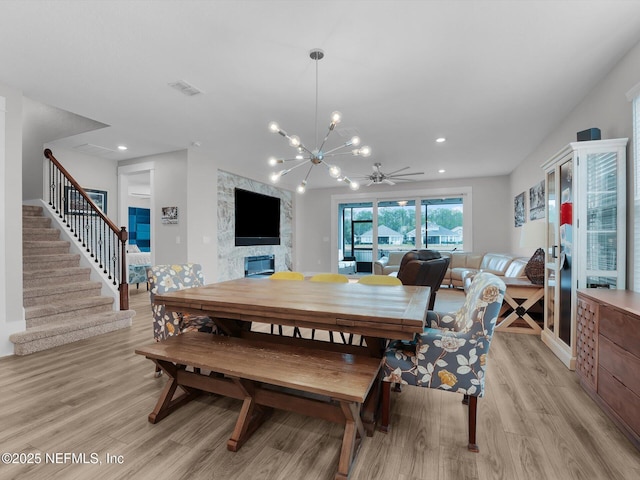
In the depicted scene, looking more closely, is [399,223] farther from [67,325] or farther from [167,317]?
[67,325]

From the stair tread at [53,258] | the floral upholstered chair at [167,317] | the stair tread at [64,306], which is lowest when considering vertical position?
the stair tread at [64,306]

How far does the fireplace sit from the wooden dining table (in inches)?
165

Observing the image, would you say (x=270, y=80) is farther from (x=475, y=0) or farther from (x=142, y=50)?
(x=475, y=0)

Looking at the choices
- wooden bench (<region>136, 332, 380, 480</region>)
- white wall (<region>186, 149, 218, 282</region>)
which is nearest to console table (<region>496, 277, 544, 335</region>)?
wooden bench (<region>136, 332, 380, 480</region>)

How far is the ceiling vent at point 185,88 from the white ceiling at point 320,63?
7 cm

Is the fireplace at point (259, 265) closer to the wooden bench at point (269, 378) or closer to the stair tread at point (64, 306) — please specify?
the stair tread at point (64, 306)

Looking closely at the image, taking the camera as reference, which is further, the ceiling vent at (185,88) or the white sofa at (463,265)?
the white sofa at (463,265)

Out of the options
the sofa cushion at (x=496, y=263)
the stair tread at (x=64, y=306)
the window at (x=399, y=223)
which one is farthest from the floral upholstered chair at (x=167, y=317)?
the window at (x=399, y=223)

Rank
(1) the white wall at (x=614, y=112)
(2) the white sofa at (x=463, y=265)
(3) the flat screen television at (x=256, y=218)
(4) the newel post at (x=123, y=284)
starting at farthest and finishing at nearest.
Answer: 1. (3) the flat screen television at (x=256, y=218)
2. (2) the white sofa at (x=463, y=265)
3. (4) the newel post at (x=123, y=284)
4. (1) the white wall at (x=614, y=112)

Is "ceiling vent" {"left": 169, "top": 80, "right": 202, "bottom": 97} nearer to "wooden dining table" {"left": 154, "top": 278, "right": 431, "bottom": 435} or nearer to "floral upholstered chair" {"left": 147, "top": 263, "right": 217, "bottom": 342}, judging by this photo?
"floral upholstered chair" {"left": 147, "top": 263, "right": 217, "bottom": 342}

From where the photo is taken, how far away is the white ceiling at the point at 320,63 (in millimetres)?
2010

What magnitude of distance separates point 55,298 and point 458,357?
4518mm

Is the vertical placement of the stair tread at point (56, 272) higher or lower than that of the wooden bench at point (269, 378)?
higher

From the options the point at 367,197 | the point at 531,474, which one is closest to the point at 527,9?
the point at 531,474
